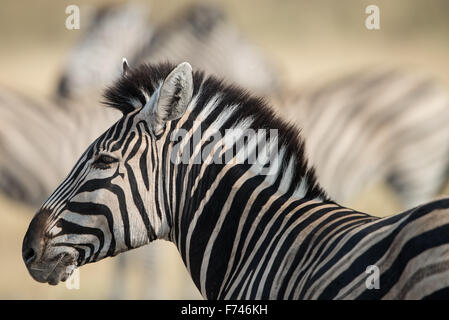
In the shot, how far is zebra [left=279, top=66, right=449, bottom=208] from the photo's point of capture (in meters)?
7.37

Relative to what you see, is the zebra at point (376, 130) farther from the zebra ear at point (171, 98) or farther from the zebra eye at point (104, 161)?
the zebra eye at point (104, 161)

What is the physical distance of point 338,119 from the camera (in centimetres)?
750

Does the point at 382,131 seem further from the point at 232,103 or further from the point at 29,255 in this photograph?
the point at 29,255

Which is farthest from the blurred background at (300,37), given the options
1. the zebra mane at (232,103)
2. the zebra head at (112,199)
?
the zebra head at (112,199)

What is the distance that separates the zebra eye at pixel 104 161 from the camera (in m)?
2.82

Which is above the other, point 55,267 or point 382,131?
point 382,131

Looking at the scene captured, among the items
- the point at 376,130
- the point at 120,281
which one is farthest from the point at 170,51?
the point at 120,281

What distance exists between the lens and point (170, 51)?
8.39 metres

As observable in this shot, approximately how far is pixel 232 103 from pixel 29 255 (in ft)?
3.33

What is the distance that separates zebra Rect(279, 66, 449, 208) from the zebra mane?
14.3 ft

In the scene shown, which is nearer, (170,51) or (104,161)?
(104,161)

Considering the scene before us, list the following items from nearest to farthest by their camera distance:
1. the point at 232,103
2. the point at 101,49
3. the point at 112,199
A: the point at 112,199 < the point at 232,103 < the point at 101,49
